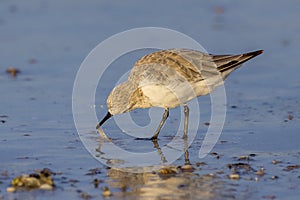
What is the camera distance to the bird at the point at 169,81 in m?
8.63

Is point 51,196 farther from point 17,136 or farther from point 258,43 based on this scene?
point 258,43

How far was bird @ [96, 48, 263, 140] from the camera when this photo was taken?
8.63 meters

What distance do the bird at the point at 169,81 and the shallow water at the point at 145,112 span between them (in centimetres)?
39

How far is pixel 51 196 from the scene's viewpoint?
6.50 meters

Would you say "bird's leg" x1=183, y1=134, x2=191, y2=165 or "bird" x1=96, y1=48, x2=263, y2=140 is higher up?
"bird" x1=96, y1=48, x2=263, y2=140

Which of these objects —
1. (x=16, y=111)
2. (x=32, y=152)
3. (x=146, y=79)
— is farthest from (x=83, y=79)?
(x=32, y=152)

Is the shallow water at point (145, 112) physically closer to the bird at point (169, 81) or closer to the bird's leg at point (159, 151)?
the bird's leg at point (159, 151)

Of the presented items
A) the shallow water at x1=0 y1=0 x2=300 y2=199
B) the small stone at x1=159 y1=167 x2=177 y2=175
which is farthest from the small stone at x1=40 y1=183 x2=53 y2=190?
the small stone at x1=159 y1=167 x2=177 y2=175

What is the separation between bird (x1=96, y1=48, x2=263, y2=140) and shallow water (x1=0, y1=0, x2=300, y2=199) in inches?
15.4

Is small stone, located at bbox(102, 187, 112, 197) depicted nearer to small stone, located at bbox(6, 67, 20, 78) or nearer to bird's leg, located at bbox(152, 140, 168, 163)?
bird's leg, located at bbox(152, 140, 168, 163)

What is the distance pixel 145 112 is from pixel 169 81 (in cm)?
120

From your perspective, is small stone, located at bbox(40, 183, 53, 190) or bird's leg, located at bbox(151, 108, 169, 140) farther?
bird's leg, located at bbox(151, 108, 169, 140)

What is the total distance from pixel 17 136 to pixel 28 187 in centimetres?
191

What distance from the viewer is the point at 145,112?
32.1ft
